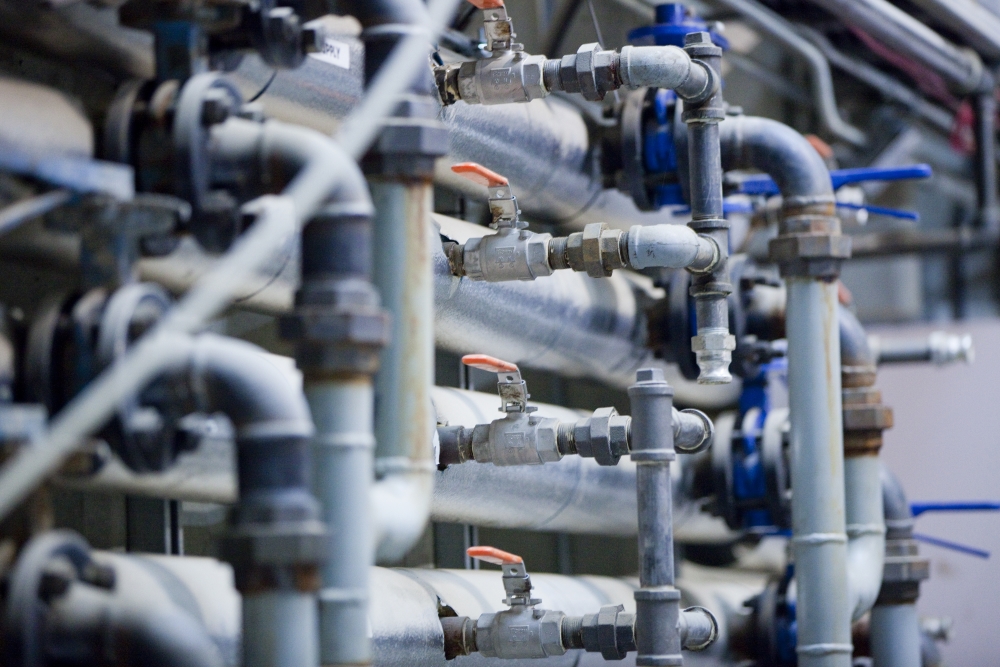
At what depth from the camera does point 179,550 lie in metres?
1.48

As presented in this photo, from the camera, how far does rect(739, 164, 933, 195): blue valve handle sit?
206cm

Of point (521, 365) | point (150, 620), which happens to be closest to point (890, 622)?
point (521, 365)

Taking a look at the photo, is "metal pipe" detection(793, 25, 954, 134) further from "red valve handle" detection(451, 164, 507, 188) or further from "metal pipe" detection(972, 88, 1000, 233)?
"red valve handle" detection(451, 164, 507, 188)

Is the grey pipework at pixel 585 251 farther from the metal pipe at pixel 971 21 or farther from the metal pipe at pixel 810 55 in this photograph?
the metal pipe at pixel 971 21

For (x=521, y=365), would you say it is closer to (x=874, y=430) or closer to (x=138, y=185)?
(x=874, y=430)

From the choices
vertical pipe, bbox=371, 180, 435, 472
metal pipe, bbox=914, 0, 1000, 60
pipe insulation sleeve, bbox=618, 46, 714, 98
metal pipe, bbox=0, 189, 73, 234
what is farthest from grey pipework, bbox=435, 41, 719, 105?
metal pipe, bbox=914, 0, 1000, 60

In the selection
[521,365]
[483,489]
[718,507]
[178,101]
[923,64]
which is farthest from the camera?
[923,64]

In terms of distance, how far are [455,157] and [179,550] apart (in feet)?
1.97

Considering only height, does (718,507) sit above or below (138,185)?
below

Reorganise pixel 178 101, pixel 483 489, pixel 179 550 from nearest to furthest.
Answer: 1. pixel 178 101
2. pixel 179 550
3. pixel 483 489

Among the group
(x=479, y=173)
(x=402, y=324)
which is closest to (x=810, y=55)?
(x=479, y=173)

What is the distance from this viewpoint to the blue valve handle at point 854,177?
6.75 feet

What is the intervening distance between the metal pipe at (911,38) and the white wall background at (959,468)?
0.51 m

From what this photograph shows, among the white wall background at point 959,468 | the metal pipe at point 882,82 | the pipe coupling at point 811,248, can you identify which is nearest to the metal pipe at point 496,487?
the pipe coupling at point 811,248
